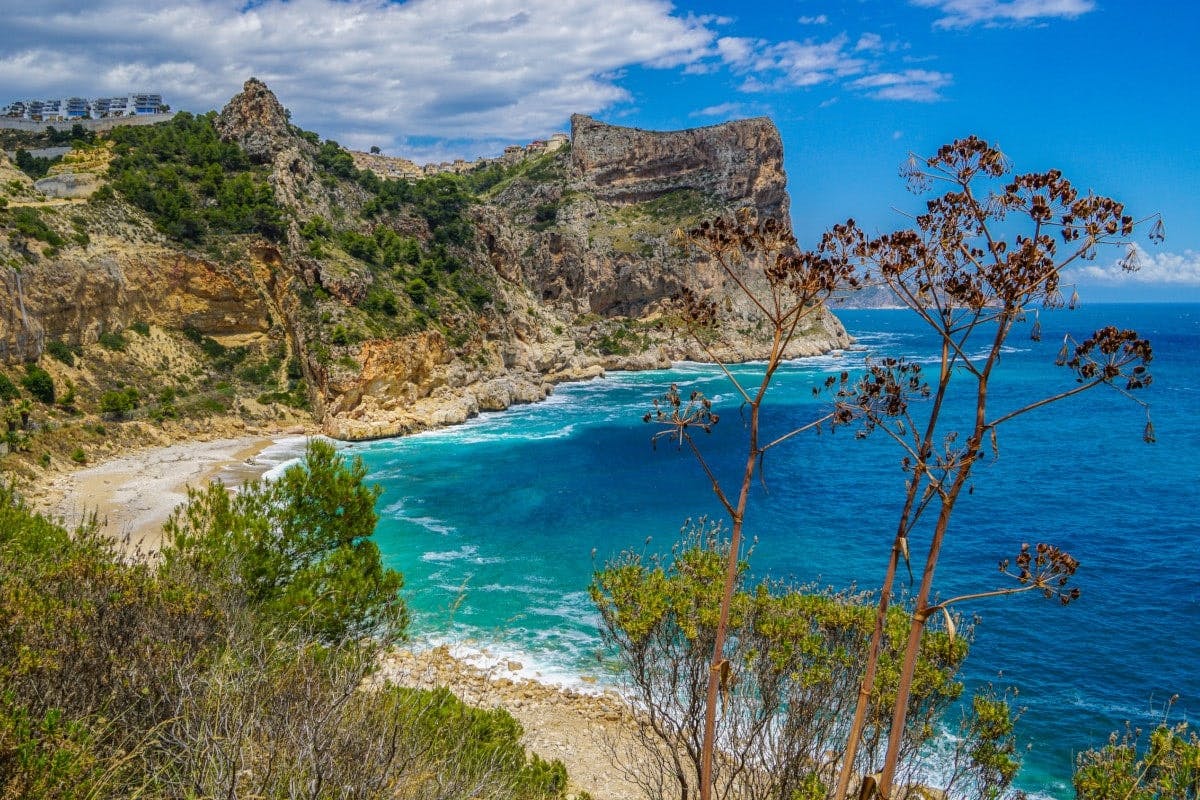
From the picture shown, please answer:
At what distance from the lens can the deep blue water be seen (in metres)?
18.0

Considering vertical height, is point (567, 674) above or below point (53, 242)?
below

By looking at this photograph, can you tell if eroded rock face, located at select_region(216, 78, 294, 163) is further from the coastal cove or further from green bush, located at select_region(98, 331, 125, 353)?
the coastal cove

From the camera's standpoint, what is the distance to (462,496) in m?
34.3

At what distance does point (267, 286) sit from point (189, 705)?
1878 inches

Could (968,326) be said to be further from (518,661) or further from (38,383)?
(38,383)

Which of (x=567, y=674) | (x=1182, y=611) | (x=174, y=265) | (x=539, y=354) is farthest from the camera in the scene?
(x=539, y=354)

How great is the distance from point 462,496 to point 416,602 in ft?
39.5

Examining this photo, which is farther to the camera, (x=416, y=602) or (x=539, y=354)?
(x=539, y=354)

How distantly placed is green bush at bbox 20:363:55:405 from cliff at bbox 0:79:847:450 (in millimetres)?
575

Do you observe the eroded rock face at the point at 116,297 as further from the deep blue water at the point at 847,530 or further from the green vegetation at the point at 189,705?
the green vegetation at the point at 189,705

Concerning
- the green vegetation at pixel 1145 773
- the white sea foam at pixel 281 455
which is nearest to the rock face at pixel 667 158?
the white sea foam at pixel 281 455

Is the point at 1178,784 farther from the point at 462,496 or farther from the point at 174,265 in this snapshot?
the point at 174,265

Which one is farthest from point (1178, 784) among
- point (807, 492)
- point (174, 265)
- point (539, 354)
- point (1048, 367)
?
point (1048, 367)

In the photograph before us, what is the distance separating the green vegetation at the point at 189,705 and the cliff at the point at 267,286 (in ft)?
107
